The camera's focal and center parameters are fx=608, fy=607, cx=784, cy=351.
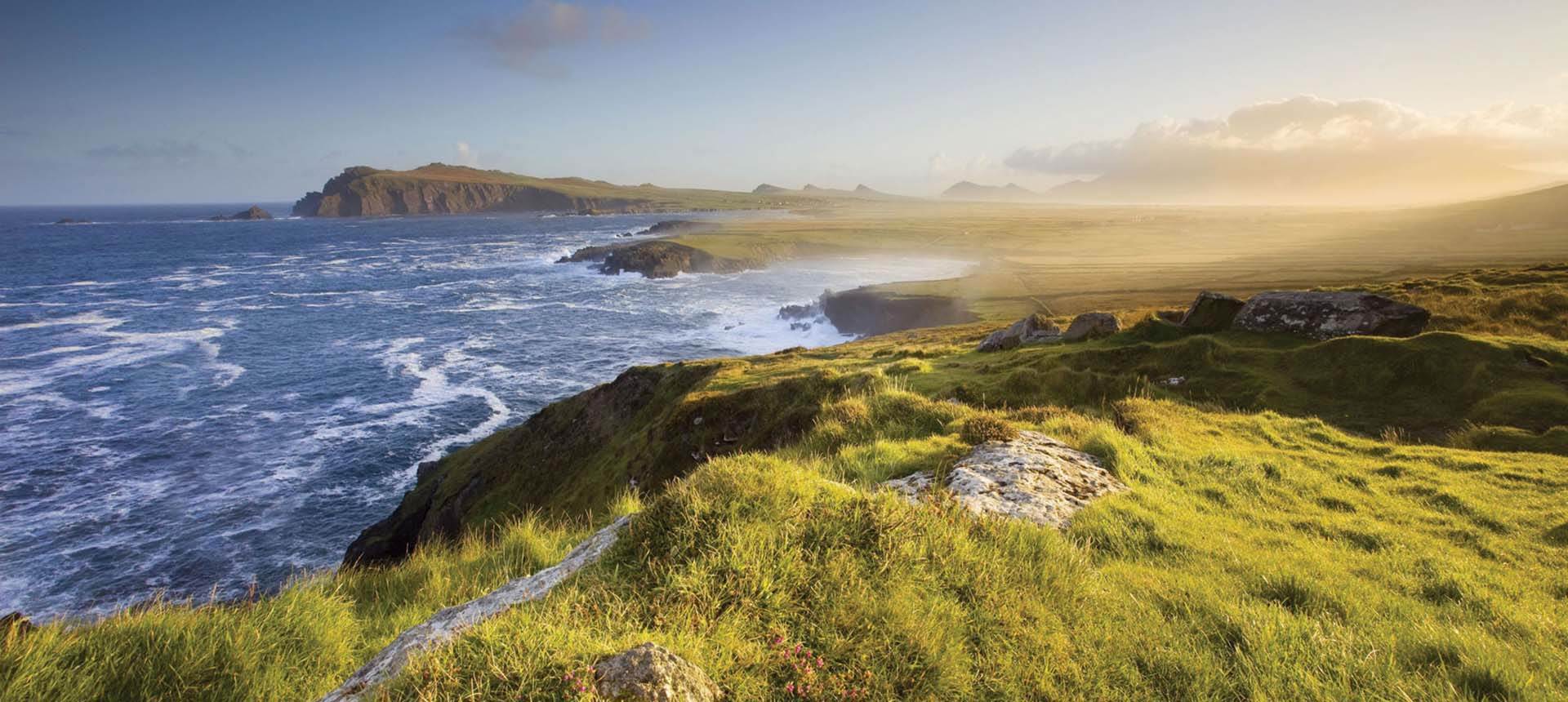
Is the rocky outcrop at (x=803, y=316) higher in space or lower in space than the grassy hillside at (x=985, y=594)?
lower

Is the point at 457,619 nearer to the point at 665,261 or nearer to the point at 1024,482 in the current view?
the point at 1024,482

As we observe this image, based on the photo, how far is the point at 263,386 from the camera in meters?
49.0

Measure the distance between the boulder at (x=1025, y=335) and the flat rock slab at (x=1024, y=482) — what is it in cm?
1639

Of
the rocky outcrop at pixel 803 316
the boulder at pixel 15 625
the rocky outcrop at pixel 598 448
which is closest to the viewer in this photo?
the boulder at pixel 15 625

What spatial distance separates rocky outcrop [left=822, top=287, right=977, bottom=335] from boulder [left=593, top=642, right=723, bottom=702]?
61208 mm

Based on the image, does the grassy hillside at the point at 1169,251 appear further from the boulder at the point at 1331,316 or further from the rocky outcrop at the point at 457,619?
the rocky outcrop at the point at 457,619

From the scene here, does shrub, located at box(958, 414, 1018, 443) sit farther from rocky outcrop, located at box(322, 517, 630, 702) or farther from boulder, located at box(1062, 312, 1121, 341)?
boulder, located at box(1062, 312, 1121, 341)

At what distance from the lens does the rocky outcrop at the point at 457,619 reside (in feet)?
12.4

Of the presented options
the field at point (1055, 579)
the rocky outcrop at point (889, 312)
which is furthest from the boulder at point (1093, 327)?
the rocky outcrop at point (889, 312)

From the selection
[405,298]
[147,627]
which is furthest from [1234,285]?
[405,298]

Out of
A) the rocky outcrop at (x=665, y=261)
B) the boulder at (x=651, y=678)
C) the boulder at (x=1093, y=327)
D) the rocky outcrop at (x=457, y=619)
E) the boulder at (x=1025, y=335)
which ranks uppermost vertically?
the rocky outcrop at (x=665, y=261)

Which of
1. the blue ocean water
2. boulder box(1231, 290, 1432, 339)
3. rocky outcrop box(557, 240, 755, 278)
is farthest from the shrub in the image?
rocky outcrop box(557, 240, 755, 278)

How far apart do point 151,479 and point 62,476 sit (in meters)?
4.81

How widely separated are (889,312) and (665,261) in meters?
59.8
